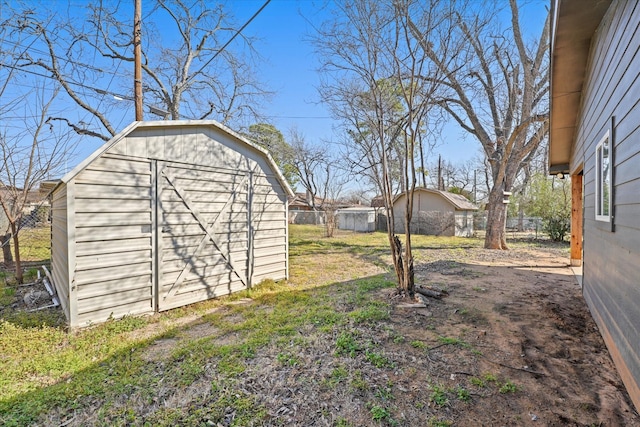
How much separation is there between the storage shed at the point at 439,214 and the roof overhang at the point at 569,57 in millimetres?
11000

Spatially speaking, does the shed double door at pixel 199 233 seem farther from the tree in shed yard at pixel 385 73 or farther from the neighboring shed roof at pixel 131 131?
the tree in shed yard at pixel 385 73

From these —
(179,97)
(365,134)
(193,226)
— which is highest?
(179,97)

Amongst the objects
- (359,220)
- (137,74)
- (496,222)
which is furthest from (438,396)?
(359,220)

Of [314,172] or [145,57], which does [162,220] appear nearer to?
[145,57]

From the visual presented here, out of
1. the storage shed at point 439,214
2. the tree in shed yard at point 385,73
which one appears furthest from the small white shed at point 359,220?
the tree in shed yard at point 385,73

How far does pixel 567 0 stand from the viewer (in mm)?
2869

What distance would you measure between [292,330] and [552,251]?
10767 mm

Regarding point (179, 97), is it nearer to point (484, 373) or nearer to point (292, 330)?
point (292, 330)

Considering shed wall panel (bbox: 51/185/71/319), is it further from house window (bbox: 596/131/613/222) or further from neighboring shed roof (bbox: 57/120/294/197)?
house window (bbox: 596/131/613/222)

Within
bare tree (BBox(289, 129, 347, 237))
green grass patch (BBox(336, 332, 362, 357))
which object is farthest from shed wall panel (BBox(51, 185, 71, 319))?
bare tree (BBox(289, 129, 347, 237))

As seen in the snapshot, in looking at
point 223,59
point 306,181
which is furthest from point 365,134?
point 306,181

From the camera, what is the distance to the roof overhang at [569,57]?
9.82 ft

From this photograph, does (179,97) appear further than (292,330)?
Yes

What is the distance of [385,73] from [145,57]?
9.43m
